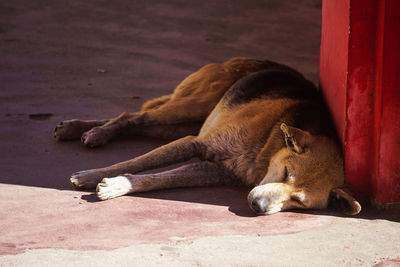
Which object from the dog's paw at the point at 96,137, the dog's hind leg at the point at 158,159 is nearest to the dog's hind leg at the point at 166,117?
the dog's paw at the point at 96,137

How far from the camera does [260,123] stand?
4895 mm

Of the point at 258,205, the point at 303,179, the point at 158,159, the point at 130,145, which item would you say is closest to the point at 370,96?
the point at 303,179

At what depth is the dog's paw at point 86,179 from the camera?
4.60 meters

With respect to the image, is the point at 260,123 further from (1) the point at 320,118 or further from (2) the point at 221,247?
(2) the point at 221,247

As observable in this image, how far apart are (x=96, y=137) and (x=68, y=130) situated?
321 millimetres

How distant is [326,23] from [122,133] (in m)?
2.25

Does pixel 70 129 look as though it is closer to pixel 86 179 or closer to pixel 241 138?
pixel 86 179

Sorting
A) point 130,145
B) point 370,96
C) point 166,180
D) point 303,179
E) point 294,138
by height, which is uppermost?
point 370,96

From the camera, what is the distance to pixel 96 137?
575 cm

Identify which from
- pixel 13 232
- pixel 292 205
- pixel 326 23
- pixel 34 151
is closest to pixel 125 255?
pixel 13 232

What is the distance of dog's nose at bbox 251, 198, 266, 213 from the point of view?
4.13 metres

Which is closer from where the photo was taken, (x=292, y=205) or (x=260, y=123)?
(x=292, y=205)

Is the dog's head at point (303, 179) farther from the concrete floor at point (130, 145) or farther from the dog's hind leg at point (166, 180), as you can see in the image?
the dog's hind leg at point (166, 180)

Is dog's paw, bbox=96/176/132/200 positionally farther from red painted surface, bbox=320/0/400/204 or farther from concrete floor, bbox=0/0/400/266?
red painted surface, bbox=320/0/400/204
